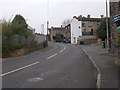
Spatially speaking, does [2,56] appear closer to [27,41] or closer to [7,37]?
[7,37]

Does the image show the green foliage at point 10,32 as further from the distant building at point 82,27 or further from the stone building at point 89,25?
the stone building at point 89,25

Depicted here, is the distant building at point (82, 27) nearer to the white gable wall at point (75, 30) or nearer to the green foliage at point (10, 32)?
the white gable wall at point (75, 30)

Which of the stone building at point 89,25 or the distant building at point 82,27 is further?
the stone building at point 89,25

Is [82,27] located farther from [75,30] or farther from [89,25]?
[89,25]

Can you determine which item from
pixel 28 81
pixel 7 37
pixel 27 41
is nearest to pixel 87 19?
pixel 27 41

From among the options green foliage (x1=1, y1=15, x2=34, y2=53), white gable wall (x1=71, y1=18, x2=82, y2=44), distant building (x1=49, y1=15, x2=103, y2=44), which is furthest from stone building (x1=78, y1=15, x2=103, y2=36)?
green foliage (x1=1, y1=15, x2=34, y2=53)

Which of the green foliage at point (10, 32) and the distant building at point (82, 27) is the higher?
the distant building at point (82, 27)

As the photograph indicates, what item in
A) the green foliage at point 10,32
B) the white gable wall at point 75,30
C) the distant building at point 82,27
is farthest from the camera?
the distant building at point 82,27

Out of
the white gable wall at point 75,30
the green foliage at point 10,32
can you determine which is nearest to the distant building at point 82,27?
the white gable wall at point 75,30

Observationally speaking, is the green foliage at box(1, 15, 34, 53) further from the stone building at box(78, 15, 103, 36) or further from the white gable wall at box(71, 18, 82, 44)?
the stone building at box(78, 15, 103, 36)

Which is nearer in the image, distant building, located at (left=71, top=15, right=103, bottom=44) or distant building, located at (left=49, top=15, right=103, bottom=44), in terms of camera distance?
distant building, located at (left=71, top=15, right=103, bottom=44)

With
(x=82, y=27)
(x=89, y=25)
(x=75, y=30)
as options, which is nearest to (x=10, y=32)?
(x=82, y=27)

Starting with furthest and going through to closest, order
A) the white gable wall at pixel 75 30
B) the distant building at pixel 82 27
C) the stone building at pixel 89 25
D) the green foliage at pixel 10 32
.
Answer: the stone building at pixel 89 25 → the distant building at pixel 82 27 → the white gable wall at pixel 75 30 → the green foliage at pixel 10 32

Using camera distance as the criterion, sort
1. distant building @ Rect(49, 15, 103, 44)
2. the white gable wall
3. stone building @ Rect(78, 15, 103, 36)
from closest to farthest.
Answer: the white gable wall < distant building @ Rect(49, 15, 103, 44) < stone building @ Rect(78, 15, 103, 36)
